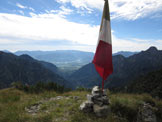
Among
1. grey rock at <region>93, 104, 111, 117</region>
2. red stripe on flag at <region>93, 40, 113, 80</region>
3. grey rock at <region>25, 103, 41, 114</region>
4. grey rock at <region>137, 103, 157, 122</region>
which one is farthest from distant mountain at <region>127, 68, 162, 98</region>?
grey rock at <region>25, 103, 41, 114</region>

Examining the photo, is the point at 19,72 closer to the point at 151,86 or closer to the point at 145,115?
the point at 151,86

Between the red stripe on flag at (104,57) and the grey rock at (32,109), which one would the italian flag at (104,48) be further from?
the grey rock at (32,109)

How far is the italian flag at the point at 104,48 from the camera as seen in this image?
5.71m

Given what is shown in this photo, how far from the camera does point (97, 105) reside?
5.80m

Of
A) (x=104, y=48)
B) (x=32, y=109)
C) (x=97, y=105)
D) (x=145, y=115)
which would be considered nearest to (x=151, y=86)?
(x=145, y=115)

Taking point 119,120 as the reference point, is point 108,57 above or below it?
above

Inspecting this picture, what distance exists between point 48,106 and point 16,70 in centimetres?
18377

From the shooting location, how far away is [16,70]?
16638 cm

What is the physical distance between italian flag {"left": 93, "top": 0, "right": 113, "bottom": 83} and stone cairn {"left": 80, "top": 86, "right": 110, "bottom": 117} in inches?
41.2

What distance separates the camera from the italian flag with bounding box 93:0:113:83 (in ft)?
18.7

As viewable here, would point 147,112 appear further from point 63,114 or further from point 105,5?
point 105,5

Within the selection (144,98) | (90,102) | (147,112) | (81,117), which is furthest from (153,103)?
(81,117)

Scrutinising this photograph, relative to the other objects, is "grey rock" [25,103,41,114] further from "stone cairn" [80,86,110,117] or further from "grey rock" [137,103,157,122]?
"grey rock" [137,103,157,122]

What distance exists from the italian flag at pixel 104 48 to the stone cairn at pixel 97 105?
1.05 metres
